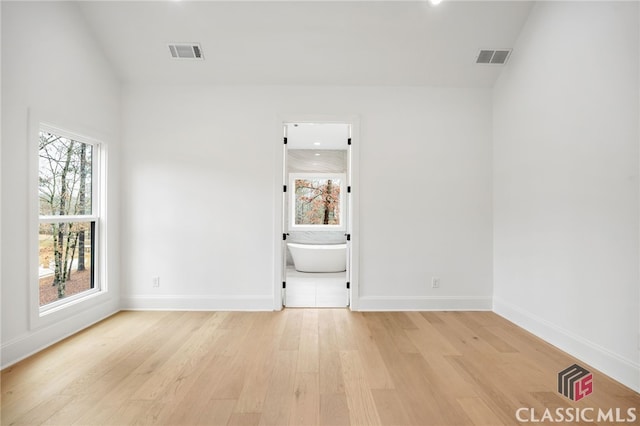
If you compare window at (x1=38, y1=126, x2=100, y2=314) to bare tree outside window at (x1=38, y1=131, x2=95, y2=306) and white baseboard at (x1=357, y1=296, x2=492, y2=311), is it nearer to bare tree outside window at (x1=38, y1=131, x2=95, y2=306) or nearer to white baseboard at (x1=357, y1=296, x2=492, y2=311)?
bare tree outside window at (x1=38, y1=131, x2=95, y2=306)

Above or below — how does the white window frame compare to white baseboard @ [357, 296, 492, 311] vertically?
above

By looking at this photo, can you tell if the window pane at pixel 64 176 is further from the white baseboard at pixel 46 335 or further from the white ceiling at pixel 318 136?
the white ceiling at pixel 318 136

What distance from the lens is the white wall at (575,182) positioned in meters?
2.19

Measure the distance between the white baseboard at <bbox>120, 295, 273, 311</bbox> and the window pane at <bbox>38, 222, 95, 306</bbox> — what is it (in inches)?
19.8

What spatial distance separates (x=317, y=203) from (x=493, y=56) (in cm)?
482

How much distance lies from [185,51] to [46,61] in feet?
3.88

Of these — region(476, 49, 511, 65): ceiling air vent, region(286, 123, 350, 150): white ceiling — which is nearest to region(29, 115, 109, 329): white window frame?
region(286, 123, 350, 150): white ceiling

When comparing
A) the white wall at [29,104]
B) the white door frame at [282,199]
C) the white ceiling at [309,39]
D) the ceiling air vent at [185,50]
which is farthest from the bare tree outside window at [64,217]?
the white door frame at [282,199]

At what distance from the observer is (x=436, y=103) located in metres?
3.78

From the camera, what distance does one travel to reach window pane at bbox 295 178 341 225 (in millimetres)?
7605

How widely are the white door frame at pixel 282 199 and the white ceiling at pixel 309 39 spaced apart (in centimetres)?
41

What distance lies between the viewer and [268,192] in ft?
12.2

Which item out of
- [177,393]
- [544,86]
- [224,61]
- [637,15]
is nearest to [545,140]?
[544,86]

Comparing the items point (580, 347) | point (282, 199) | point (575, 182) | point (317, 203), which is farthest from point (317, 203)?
point (580, 347)
